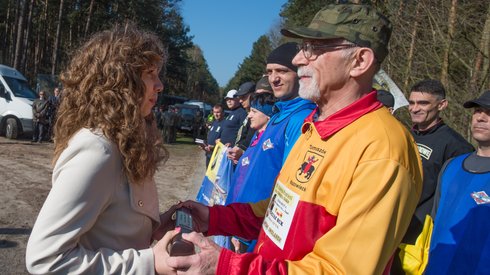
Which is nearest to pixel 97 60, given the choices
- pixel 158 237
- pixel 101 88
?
pixel 101 88

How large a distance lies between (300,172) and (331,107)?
0.35 meters

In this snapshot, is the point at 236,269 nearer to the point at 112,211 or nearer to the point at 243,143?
the point at 112,211

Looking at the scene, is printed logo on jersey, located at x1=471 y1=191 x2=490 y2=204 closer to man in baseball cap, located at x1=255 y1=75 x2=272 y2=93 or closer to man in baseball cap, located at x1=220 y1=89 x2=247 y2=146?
man in baseball cap, located at x1=255 y1=75 x2=272 y2=93

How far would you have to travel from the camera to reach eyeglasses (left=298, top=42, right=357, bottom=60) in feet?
6.01

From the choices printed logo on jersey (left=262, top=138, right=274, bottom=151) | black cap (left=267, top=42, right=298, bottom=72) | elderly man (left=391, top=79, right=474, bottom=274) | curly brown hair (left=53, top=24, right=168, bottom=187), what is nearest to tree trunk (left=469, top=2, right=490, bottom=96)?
elderly man (left=391, top=79, right=474, bottom=274)

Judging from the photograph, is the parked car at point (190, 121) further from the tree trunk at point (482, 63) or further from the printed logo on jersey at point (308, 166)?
the printed logo on jersey at point (308, 166)

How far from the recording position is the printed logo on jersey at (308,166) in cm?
171

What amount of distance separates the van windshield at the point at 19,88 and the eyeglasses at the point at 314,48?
661 inches

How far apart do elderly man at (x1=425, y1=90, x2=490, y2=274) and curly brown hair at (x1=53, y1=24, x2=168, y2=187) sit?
77.8 inches

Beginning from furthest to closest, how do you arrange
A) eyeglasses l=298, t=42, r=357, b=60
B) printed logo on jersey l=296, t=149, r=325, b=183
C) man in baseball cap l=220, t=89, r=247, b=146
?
man in baseball cap l=220, t=89, r=247, b=146 → eyeglasses l=298, t=42, r=357, b=60 → printed logo on jersey l=296, t=149, r=325, b=183

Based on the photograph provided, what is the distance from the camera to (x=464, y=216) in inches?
106

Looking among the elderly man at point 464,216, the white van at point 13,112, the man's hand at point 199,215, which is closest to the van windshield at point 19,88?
the white van at point 13,112

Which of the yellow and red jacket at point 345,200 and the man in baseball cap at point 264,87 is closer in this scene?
the yellow and red jacket at point 345,200

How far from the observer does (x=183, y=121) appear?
28219 millimetres
